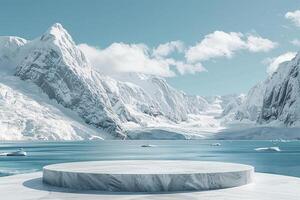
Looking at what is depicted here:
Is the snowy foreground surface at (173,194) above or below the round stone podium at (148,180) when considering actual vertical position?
below

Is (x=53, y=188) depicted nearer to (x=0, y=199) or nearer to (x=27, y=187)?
(x=27, y=187)

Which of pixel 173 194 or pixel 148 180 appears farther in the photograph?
pixel 148 180

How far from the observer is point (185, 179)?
3103cm

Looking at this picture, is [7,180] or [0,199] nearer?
[0,199]

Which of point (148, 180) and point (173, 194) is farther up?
point (148, 180)

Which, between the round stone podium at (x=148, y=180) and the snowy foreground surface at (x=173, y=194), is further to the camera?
the round stone podium at (x=148, y=180)

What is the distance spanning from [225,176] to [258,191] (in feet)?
7.92

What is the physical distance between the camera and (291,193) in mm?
30078

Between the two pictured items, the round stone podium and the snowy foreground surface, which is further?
the round stone podium

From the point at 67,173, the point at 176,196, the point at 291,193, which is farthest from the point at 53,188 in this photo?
the point at 291,193

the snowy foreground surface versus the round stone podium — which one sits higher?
the round stone podium

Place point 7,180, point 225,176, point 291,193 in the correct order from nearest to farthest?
point 291,193
point 225,176
point 7,180

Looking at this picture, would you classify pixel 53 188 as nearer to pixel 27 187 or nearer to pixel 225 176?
pixel 27 187

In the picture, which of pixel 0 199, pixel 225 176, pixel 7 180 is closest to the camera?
pixel 0 199
